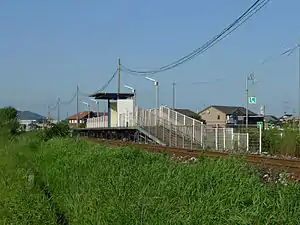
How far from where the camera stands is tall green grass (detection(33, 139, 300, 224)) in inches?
256

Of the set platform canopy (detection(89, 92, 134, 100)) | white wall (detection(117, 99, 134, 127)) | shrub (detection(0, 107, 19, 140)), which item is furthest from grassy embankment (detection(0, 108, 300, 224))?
platform canopy (detection(89, 92, 134, 100))

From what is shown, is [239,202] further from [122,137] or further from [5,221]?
[122,137]

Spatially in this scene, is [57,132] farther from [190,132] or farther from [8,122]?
[8,122]

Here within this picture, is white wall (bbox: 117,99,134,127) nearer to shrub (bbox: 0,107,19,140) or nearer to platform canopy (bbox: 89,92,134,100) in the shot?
platform canopy (bbox: 89,92,134,100)

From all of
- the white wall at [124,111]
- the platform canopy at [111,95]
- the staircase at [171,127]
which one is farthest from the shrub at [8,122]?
the staircase at [171,127]

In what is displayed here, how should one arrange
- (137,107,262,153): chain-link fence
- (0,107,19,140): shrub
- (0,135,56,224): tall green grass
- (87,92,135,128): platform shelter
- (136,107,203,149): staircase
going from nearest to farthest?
1. (0,135,56,224): tall green grass
2. (137,107,262,153): chain-link fence
3. (136,107,203,149): staircase
4. (87,92,135,128): platform shelter
5. (0,107,19,140): shrub

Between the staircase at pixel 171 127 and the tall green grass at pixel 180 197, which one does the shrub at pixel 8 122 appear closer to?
the staircase at pixel 171 127

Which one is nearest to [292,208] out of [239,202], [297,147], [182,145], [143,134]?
[239,202]

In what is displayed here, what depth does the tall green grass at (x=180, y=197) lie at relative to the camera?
6508mm

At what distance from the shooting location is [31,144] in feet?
133

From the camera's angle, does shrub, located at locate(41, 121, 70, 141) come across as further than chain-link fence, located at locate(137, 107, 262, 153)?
Yes

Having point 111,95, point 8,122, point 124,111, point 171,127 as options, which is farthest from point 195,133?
point 8,122

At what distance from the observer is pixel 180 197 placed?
7910 millimetres

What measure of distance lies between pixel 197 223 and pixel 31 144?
118 feet
